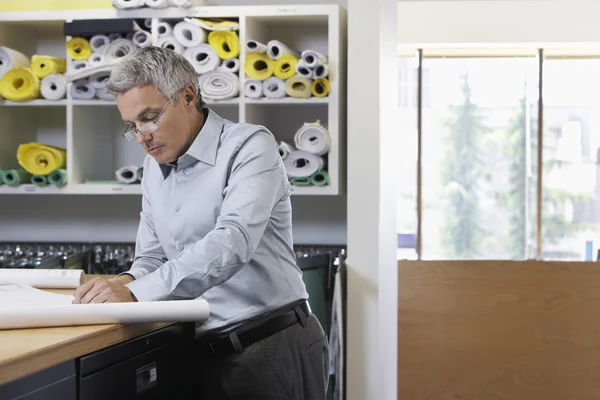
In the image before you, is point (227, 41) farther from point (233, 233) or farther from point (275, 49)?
point (233, 233)

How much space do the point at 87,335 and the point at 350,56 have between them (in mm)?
1894

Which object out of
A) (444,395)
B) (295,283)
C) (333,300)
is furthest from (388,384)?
(295,283)

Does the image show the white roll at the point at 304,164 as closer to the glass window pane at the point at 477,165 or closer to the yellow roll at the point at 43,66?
the yellow roll at the point at 43,66

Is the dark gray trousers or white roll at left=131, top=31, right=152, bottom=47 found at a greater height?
white roll at left=131, top=31, right=152, bottom=47

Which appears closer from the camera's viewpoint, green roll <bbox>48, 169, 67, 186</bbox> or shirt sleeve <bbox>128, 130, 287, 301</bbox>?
shirt sleeve <bbox>128, 130, 287, 301</bbox>

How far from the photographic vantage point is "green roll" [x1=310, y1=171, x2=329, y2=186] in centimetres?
337

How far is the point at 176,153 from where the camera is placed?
6.56ft

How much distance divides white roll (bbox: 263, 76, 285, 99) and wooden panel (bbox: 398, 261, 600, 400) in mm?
1527

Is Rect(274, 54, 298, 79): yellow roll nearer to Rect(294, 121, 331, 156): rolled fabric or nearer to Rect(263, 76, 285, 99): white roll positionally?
Rect(263, 76, 285, 99): white roll

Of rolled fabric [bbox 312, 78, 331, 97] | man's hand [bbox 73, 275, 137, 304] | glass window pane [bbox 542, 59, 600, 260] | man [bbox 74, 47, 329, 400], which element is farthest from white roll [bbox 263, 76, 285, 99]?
glass window pane [bbox 542, 59, 600, 260]

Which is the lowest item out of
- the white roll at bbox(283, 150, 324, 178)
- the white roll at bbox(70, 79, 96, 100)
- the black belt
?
the black belt

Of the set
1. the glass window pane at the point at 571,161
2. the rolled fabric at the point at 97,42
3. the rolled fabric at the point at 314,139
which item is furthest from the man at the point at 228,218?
the glass window pane at the point at 571,161

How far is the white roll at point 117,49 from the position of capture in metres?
3.43

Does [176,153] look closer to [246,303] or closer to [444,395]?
[246,303]
